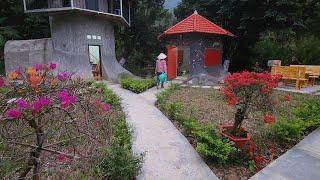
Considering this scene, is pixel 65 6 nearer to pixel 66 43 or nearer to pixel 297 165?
pixel 66 43

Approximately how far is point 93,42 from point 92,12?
2.29m

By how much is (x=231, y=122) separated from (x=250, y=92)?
2.38 meters

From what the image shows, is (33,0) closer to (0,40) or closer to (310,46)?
(0,40)

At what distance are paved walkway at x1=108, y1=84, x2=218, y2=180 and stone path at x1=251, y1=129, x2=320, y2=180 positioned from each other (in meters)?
1.05

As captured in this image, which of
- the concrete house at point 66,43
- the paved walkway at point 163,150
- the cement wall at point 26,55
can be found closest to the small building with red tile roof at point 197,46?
the concrete house at point 66,43

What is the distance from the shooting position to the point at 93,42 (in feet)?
58.2

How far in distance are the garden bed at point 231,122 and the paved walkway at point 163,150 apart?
0.25 m

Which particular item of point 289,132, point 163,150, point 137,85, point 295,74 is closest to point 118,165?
point 163,150

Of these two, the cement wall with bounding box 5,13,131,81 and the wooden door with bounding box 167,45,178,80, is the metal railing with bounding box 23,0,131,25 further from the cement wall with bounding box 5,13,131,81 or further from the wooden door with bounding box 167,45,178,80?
the wooden door with bounding box 167,45,178,80

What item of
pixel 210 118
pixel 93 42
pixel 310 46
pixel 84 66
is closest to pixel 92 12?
pixel 93 42

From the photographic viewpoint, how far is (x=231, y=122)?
7734 millimetres

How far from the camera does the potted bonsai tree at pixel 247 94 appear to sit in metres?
5.39

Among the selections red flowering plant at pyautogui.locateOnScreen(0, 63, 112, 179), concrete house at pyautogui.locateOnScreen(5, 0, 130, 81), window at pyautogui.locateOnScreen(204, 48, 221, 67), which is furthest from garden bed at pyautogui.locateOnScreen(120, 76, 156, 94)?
red flowering plant at pyautogui.locateOnScreen(0, 63, 112, 179)

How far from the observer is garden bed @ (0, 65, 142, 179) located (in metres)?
2.88
